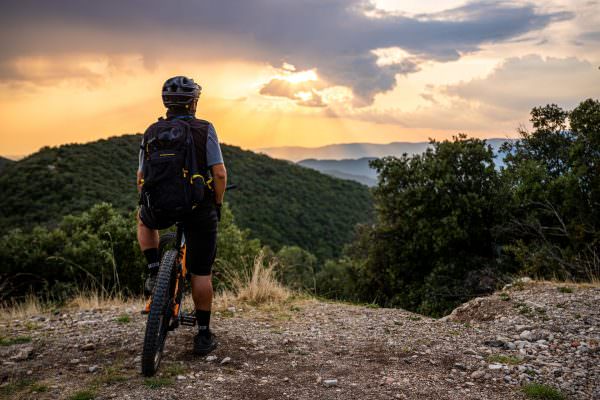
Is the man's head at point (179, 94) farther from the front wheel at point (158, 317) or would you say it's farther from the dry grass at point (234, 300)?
the dry grass at point (234, 300)

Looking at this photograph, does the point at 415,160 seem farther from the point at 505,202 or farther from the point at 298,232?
the point at 298,232

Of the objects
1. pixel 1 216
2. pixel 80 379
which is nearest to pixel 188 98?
pixel 80 379

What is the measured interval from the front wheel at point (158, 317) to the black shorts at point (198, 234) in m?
0.20

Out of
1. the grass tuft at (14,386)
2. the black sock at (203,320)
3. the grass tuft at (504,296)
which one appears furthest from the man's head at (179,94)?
the grass tuft at (504,296)

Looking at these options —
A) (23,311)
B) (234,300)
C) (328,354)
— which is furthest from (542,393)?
(23,311)

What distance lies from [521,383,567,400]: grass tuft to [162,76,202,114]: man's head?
11.2 feet

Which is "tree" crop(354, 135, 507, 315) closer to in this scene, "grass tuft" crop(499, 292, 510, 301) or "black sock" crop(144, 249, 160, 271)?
"grass tuft" crop(499, 292, 510, 301)

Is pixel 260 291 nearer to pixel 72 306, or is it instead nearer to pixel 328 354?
pixel 328 354

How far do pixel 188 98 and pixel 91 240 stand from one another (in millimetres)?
13418

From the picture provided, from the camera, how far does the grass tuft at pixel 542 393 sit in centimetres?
329

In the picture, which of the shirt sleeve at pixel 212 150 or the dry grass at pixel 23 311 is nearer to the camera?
the shirt sleeve at pixel 212 150

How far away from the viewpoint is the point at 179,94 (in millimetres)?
3887

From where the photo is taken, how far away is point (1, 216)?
32.9 metres

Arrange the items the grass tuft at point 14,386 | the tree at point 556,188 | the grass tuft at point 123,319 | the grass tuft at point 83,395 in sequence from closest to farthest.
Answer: the grass tuft at point 83,395
the grass tuft at point 14,386
the grass tuft at point 123,319
the tree at point 556,188
